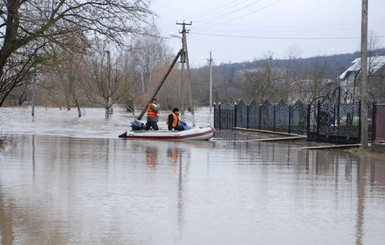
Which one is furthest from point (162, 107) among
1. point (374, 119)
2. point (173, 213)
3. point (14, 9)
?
point (173, 213)

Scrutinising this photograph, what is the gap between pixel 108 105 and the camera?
68.4 metres

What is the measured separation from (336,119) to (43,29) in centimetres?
1464

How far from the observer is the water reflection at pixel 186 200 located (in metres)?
8.16

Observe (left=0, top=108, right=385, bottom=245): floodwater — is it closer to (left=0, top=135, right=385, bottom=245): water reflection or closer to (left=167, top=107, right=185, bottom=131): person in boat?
(left=0, top=135, right=385, bottom=245): water reflection

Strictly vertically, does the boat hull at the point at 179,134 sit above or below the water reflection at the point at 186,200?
above

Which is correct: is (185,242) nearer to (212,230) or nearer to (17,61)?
(212,230)

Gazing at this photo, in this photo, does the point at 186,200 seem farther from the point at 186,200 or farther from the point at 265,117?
the point at 265,117

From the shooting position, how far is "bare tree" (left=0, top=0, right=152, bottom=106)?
52.1ft

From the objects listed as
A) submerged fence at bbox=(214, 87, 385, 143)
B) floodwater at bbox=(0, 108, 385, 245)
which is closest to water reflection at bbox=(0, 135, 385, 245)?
floodwater at bbox=(0, 108, 385, 245)

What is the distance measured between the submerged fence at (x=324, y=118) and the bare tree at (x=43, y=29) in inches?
398

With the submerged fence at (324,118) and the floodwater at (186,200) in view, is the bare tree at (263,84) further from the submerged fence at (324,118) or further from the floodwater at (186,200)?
the floodwater at (186,200)

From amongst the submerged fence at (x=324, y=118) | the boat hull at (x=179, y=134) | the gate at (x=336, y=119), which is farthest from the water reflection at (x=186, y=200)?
the boat hull at (x=179, y=134)

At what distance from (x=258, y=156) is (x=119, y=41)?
19.8 ft

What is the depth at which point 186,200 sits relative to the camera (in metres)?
10.8
